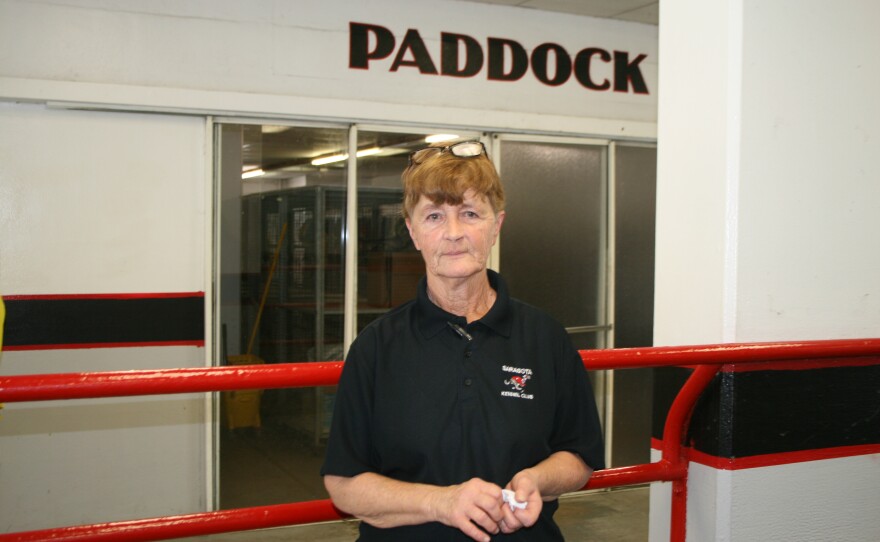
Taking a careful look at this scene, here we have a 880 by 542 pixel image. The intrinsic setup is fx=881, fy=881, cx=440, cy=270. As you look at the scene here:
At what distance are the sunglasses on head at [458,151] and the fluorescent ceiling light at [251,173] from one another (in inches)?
134

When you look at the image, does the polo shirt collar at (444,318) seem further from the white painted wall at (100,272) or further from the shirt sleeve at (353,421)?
the white painted wall at (100,272)

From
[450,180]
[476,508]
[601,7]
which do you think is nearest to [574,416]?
[476,508]

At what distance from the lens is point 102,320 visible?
15.8ft

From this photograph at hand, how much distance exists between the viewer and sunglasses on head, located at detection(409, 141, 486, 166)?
1.88 metres

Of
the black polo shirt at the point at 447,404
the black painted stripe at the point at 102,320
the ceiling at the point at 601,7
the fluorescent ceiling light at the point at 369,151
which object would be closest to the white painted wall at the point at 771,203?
the black polo shirt at the point at 447,404

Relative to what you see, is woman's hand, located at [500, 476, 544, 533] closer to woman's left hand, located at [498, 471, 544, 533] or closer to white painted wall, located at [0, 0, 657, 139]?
woman's left hand, located at [498, 471, 544, 533]

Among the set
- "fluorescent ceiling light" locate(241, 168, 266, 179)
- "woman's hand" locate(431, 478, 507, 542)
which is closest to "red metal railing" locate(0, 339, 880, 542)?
"woman's hand" locate(431, 478, 507, 542)

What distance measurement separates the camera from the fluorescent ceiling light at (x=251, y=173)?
16.9 ft

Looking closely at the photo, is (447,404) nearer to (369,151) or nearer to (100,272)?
(100,272)

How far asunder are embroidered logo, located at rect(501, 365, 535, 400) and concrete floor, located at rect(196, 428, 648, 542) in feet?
11.4

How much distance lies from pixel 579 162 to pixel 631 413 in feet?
5.88

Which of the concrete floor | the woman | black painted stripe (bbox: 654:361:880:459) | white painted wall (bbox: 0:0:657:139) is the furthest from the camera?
the concrete floor

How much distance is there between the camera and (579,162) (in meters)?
6.00

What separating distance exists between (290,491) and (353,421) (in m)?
3.81
